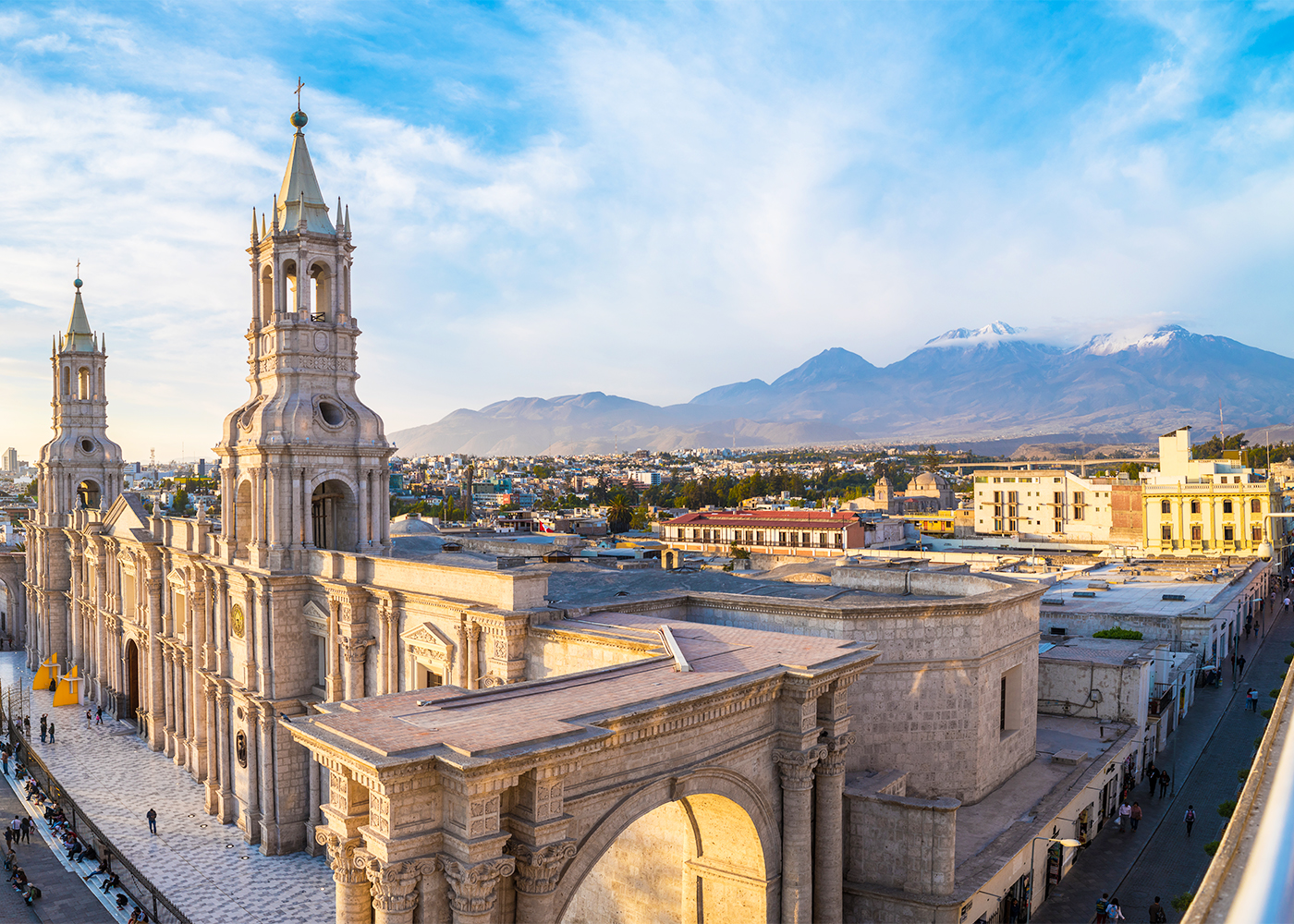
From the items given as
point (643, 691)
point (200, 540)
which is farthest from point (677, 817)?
A: point (200, 540)

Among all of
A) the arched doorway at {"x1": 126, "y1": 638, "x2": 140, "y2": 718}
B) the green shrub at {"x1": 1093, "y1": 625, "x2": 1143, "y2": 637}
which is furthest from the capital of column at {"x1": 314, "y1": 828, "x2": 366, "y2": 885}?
the arched doorway at {"x1": 126, "y1": 638, "x2": 140, "y2": 718}

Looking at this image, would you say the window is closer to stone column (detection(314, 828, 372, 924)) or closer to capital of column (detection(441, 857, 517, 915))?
capital of column (detection(441, 857, 517, 915))

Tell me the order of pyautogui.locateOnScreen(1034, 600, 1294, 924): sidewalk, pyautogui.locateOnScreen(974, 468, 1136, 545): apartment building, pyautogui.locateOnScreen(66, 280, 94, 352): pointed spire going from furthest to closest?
pyautogui.locateOnScreen(974, 468, 1136, 545): apartment building < pyautogui.locateOnScreen(66, 280, 94, 352): pointed spire < pyautogui.locateOnScreen(1034, 600, 1294, 924): sidewalk

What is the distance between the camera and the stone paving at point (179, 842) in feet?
77.8

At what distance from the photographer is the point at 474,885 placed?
10273 mm

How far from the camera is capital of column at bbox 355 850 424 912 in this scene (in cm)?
1008

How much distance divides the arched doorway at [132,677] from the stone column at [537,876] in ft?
128

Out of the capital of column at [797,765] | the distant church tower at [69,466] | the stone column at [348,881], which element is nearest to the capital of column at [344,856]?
the stone column at [348,881]

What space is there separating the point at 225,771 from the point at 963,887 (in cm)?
2427

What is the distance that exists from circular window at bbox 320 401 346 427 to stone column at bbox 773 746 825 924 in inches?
804

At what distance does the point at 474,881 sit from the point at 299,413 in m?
21.0

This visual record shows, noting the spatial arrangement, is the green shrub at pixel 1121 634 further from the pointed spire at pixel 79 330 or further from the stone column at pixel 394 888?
the pointed spire at pixel 79 330

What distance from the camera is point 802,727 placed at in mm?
14523

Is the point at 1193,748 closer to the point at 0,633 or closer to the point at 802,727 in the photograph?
the point at 802,727
